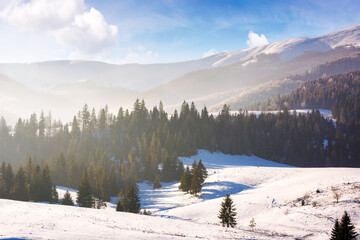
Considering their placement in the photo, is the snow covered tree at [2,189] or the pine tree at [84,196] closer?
the pine tree at [84,196]

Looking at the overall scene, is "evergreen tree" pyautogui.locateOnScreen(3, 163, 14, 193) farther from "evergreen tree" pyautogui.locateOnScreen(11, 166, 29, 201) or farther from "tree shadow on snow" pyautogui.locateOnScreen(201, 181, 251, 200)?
"tree shadow on snow" pyautogui.locateOnScreen(201, 181, 251, 200)

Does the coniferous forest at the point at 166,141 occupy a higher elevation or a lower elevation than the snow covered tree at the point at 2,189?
higher

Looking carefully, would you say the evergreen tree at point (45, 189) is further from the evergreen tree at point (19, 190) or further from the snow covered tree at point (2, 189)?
the snow covered tree at point (2, 189)

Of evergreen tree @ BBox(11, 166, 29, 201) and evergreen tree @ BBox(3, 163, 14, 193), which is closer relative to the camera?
evergreen tree @ BBox(11, 166, 29, 201)

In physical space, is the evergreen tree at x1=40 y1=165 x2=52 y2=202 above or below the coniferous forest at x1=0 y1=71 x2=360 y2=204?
below

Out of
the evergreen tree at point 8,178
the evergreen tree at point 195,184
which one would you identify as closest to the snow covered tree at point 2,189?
the evergreen tree at point 8,178

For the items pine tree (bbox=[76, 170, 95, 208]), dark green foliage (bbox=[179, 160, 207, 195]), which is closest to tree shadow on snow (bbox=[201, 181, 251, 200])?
dark green foliage (bbox=[179, 160, 207, 195])

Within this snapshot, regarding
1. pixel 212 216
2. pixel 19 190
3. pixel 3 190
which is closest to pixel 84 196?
pixel 19 190

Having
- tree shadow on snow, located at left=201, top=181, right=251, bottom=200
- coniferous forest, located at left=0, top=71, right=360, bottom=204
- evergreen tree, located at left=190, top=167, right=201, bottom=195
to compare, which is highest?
coniferous forest, located at left=0, top=71, right=360, bottom=204

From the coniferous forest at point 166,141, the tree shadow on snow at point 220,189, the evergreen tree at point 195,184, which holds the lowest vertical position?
the tree shadow on snow at point 220,189

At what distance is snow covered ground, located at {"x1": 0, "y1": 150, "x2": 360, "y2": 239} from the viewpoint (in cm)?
2009

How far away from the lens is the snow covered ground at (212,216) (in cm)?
2009

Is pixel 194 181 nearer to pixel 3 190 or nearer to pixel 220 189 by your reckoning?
pixel 220 189

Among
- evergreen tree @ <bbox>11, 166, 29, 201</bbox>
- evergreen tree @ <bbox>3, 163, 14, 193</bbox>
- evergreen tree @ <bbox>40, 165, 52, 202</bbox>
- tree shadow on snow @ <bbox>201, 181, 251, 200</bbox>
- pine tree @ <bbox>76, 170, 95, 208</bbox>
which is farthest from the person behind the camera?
evergreen tree @ <bbox>3, 163, 14, 193</bbox>
